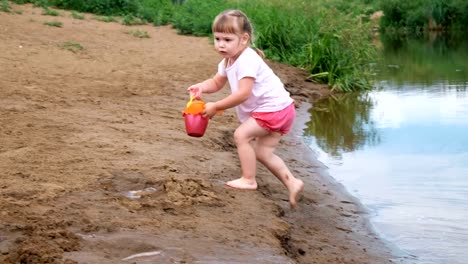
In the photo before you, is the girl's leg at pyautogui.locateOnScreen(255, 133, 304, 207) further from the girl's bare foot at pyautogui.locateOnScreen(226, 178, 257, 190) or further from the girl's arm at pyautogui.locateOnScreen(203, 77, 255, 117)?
the girl's arm at pyautogui.locateOnScreen(203, 77, 255, 117)

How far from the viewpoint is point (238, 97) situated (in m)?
6.72

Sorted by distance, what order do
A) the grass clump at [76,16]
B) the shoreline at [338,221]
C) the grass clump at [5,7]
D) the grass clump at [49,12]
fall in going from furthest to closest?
the grass clump at [76,16]
the grass clump at [49,12]
the grass clump at [5,7]
the shoreline at [338,221]

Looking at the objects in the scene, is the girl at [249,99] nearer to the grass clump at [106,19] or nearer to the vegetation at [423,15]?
the grass clump at [106,19]

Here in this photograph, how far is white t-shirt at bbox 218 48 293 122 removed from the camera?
6781mm

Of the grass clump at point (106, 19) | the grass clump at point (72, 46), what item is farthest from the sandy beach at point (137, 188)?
the grass clump at point (106, 19)

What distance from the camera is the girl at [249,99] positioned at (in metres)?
6.74

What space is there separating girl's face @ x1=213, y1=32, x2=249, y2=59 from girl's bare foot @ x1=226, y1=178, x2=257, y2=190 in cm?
96

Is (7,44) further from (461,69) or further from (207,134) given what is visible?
(461,69)

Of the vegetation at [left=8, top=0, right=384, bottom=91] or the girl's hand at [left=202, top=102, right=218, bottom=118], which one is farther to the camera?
the vegetation at [left=8, top=0, right=384, bottom=91]

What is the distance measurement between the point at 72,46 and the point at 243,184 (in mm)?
7510

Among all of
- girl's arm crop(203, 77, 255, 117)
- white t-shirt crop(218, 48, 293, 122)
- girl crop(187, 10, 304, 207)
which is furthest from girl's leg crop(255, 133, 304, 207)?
girl's arm crop(203, 77, 255, 117)

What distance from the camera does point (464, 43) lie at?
1152 inches

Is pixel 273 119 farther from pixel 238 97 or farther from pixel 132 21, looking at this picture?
pixel 132 21

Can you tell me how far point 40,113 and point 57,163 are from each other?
1937mm
